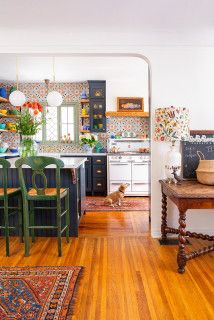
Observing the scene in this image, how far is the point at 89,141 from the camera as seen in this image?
735 centimetres

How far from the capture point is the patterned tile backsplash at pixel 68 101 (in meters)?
7.62

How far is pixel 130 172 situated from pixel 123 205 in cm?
114

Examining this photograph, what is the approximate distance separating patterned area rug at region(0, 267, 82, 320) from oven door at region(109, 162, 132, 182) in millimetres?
3945

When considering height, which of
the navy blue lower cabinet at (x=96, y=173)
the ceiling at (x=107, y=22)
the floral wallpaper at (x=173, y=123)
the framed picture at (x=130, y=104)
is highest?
the ceiling at (x=107, y=22)

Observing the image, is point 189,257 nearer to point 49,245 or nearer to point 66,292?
point 66,292

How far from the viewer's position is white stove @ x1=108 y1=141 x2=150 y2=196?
683 cm

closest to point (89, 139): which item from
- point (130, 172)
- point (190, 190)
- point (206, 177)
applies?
point (130, 172)

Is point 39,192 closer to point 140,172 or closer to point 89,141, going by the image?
point 140,172

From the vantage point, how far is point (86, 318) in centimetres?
218

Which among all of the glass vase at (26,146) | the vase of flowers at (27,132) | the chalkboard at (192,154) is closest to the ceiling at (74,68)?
the vase of flowers at (27,132)

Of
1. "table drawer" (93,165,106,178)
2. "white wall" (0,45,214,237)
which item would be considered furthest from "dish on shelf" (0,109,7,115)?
"white wall" (0,45,214,237)

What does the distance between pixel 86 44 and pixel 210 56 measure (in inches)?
63.7

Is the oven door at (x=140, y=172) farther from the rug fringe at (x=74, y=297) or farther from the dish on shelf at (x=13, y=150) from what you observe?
the rug fringe at (x=74, y=297)

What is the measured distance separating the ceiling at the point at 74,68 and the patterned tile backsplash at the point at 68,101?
28 cm
